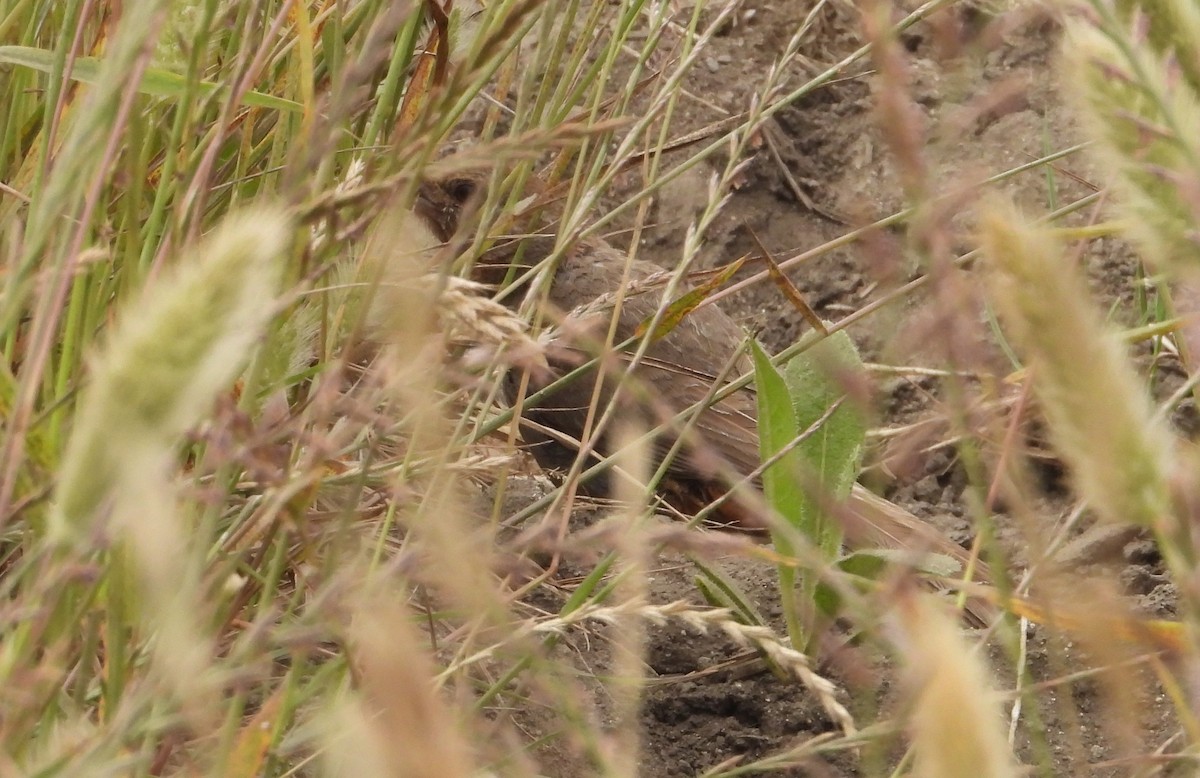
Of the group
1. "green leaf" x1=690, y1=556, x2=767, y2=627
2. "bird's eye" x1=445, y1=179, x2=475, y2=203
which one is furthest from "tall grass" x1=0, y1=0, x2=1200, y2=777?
"bird's eye" x1=445, y1=179, x2=475, y2=203

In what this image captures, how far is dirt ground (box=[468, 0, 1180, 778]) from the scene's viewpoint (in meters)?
0.80

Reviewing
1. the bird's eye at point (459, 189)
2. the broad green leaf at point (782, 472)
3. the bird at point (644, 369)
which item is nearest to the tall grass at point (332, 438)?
the broad green leaf at point (782, 472)

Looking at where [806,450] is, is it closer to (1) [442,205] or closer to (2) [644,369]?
(2) [644,369]

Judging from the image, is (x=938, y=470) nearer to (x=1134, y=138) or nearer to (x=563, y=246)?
(x=563, y=246)

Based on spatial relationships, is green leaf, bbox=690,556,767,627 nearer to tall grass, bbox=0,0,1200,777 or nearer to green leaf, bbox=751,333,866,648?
green leaf, bbox=751,333,866,648

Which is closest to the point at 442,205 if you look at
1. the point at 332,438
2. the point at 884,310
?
the point at 884,310

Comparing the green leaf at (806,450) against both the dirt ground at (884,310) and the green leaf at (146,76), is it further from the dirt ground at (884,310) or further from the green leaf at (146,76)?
the green leaf at (146,76)

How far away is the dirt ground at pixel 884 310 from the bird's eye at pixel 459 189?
583mm

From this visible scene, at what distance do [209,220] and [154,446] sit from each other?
1222 millimetres

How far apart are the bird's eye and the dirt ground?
0.58 meters

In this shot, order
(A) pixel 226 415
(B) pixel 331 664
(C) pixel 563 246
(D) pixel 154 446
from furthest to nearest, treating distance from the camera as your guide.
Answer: (C) pixel 563 246 → (B) pixel 331 664 → (A) pixel 226 415 → (D) pixel 154 446

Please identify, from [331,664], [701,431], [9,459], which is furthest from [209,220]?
[701,431]

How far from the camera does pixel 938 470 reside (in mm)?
2752

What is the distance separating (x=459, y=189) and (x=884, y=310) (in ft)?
7.03
